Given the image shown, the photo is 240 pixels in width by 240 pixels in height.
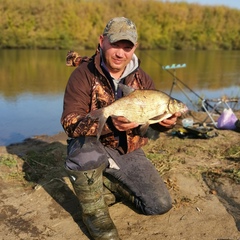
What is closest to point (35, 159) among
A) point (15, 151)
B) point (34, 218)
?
point (15, 151)

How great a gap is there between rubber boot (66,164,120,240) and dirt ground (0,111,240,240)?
108 mm

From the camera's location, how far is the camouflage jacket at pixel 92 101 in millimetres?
2689

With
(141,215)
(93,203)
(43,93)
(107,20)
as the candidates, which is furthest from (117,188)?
(107,20)

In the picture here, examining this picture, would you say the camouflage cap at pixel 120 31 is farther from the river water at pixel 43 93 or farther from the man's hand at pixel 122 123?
the river water at pixel 43 93

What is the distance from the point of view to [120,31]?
2.84 m

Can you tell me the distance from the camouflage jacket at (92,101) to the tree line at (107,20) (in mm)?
35216

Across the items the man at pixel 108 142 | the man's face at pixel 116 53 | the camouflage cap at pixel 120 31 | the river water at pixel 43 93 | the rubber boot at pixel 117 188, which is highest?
the camouflage cap at pixel 120 31

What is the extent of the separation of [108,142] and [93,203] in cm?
60

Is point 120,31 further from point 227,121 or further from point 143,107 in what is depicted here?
point 227,121

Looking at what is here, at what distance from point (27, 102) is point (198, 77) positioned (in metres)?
9.28

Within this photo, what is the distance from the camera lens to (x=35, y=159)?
408 cm

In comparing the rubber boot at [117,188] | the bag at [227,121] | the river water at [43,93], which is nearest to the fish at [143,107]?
the rubber boot at [117,188]

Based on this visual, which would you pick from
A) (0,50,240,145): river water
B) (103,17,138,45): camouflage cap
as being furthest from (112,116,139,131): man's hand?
(0,50,240,145): river water

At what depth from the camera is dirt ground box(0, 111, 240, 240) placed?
8.83 feet
